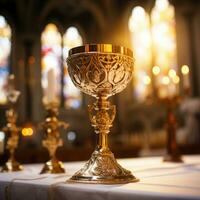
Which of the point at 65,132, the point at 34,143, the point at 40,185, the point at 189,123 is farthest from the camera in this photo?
the point at 65,132

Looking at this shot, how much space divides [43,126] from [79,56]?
0.47m

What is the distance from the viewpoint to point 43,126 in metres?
1.49

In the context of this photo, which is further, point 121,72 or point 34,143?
point 34,143

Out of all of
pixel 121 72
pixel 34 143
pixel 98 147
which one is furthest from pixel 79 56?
pixel 34 143

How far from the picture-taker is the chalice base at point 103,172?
1017 mm

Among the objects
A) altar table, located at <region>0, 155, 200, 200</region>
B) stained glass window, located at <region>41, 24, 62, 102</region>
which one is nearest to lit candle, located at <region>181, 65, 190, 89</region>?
altar table, located at <region>0, 155, 200, 200</region>

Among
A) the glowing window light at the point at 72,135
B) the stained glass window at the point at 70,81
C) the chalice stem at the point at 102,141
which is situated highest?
the stained glass window at the point at 70,81

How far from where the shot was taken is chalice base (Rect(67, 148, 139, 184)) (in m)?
1.02

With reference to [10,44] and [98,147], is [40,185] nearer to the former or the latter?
[98,147]

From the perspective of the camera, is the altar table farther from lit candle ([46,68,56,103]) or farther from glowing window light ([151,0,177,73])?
glowing window light ([151,0,177,73])

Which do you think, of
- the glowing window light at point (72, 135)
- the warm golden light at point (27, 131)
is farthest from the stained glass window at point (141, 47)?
the warm golden light at point (27, 131)

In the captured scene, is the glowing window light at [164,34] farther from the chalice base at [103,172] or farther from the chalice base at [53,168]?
the chalice base at [103,172]

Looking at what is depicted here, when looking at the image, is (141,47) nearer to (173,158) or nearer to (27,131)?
(27,131)

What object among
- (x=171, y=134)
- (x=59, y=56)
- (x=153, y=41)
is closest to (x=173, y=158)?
(x=171, y=134)
